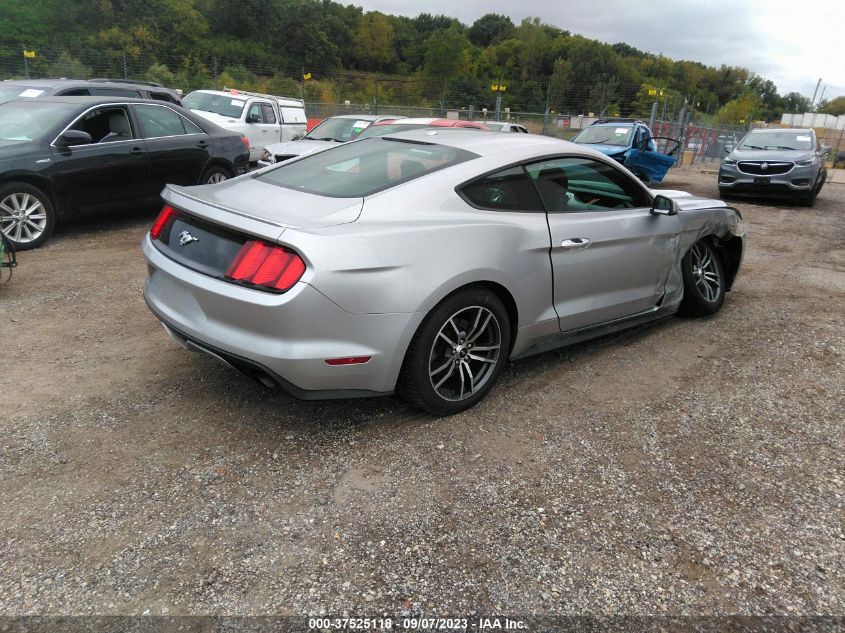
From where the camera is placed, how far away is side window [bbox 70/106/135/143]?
7121mm

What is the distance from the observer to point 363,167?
366 centimetres

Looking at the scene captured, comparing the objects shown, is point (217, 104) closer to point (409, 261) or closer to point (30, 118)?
point (30, 118)

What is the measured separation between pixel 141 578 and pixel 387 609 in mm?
892

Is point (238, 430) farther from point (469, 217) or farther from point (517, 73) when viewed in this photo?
point (517, 73)

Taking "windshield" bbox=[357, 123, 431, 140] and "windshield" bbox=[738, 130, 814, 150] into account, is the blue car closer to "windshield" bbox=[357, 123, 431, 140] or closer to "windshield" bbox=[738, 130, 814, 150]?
"windshield" bbox=[738, 130, 814, 150]

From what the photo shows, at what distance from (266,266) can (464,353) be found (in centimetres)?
118

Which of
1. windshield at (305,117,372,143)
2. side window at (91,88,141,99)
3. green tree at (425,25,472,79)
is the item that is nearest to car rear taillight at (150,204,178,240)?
side window at (91,88,141,99)

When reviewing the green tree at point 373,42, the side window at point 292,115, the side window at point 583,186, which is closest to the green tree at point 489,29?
the green tree at point 373,42

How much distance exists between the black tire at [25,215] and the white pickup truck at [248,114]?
21.5ft

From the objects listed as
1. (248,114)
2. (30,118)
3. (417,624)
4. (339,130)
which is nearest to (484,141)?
(417,624)

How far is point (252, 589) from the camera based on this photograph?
7.27 feet

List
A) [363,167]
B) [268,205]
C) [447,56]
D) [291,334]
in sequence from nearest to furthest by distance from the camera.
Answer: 1. [291,334]
2. [268,205]
3. [363,167]
4. [447,56]

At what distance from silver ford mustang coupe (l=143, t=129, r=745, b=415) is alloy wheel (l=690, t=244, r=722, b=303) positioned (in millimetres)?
767

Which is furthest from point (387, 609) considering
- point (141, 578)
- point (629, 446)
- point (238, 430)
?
point (629, 446)
